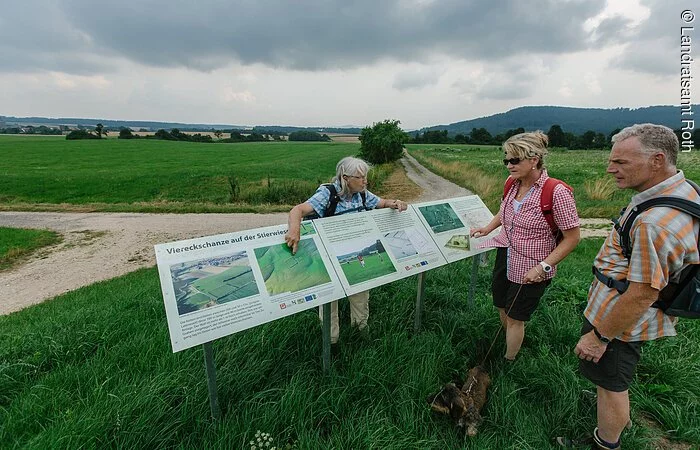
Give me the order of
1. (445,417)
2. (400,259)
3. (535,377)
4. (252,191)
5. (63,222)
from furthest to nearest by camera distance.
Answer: (252,191) → (63,222) → (400,259) → (535,377) → (445,417)

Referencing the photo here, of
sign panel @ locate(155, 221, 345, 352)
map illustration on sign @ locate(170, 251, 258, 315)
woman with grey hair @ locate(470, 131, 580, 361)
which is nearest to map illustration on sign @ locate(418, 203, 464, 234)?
woman with grey hair @ locate(470, 131, 580, 361)

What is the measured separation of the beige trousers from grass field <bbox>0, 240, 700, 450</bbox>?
116mm

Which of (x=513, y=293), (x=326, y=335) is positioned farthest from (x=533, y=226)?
(x=326, y=335)

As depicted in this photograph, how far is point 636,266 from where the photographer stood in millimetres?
1622

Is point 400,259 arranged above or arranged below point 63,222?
above

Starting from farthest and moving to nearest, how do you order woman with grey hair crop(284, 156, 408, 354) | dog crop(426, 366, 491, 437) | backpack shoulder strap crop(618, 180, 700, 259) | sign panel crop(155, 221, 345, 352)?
woman with grey hair crop(284, 156, 408, 354)
dog crop(426, 366, 491, 437)
sign panel crop(155, 221, 345, 352)
backpack shoulder strap crop(618, 180, 700, 259)

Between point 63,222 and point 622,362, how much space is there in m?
14.3

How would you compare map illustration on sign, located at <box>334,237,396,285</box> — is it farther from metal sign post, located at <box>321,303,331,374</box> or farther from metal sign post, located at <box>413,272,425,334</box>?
metal sign post, located at <box>413,272,425,334</box>

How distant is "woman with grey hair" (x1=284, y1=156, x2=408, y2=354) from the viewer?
9.80 ft

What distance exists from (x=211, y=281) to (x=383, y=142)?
126 feet

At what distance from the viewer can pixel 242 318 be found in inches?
84.4

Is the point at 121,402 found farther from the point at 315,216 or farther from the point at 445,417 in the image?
the point at 445,417

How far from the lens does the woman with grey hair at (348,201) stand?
299 cm

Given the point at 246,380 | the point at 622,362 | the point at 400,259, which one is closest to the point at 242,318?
the point at 246,380
